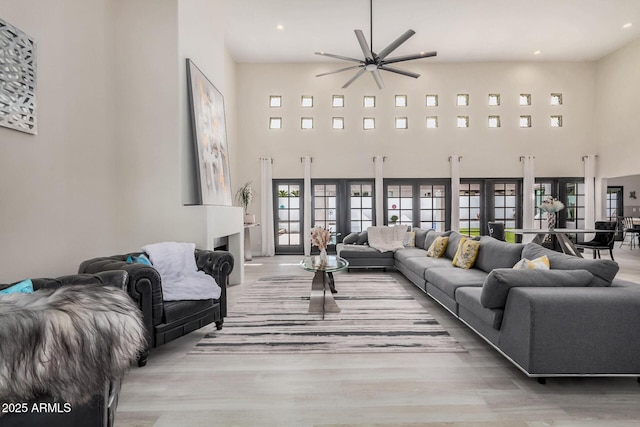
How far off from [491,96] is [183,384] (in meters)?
9.32

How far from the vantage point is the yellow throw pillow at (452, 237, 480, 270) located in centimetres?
414

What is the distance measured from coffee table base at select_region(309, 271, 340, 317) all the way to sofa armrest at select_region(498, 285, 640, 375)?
81.0 inches

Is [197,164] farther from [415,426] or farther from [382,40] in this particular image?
[382,40]

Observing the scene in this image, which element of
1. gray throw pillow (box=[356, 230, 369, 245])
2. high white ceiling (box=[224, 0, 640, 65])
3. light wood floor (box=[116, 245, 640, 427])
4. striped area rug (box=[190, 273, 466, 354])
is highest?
high white ceiling (box=[224, 0, 640, 65])

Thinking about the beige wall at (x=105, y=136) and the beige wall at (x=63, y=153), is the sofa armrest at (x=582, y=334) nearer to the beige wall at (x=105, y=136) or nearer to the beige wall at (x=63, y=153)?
the beige wall at (x=105, y=136)

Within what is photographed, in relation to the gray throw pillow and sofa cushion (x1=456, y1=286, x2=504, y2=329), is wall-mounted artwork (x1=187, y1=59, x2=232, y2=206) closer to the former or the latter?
the gray throw pillow

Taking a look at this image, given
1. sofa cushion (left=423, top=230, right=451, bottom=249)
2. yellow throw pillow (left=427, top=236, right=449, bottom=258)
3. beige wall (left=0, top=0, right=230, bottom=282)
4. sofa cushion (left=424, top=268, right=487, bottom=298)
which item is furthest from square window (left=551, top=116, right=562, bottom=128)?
beige wall (left=0, top=0, right=230, bottom=282)

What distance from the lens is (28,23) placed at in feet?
8.66

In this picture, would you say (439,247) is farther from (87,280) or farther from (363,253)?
(87,280)

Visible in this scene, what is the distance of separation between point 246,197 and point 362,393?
6274mm

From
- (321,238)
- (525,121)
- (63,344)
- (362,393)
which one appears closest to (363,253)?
(321,238)

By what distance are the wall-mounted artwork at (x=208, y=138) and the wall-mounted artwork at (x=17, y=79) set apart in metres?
1.65

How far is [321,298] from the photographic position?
12.5ft

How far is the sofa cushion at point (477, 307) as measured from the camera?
95.3 inches
